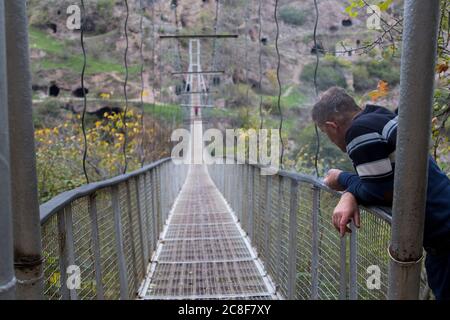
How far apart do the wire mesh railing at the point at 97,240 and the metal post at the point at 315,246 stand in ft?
2.33

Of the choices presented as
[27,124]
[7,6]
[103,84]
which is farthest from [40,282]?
[103,84]

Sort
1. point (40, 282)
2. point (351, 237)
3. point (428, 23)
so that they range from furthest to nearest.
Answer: point (351, 237) → point (40, 282) → point (428, 23)

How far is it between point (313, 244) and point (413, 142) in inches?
43.7

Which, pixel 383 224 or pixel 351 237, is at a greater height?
pixel 383 224

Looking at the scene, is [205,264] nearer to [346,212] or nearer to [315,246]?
[315,246]

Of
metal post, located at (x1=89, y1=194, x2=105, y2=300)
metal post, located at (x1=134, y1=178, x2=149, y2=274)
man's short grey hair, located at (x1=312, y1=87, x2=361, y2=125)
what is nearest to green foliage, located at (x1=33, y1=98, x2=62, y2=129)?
metal post, located at (x1=134, y1=178, x2=149, y2=274)

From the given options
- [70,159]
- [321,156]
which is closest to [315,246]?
[70,159]

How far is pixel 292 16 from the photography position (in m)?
21.7

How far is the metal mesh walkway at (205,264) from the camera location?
2.47m

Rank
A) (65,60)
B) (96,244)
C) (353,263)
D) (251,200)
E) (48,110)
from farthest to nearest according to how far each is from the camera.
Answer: (65,60)
(48,110)
(251,200)
(96,244)
(353,263)

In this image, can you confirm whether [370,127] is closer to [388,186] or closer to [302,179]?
[388,186]

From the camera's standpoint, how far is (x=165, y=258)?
124 inches

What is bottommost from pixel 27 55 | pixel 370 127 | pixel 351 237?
pixel 351 237

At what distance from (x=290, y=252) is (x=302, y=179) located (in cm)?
49
